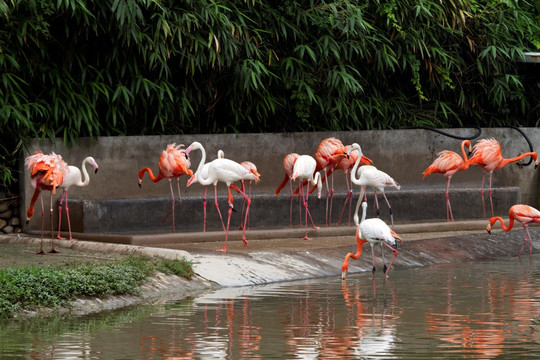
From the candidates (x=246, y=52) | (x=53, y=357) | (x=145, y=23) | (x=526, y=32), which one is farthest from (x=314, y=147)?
(x=53, y=357)

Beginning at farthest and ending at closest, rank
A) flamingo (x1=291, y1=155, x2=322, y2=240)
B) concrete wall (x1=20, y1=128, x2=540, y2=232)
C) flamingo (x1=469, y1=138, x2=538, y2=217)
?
flamingo (x1=469, y1=138, x2=538, y2=217) → concrete wall (x1=20, y1=128, x2=540, y2=232) → flamingo (x1=291, y1=155, x2=322, y2=240)

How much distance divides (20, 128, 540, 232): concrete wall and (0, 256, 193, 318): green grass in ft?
11.2

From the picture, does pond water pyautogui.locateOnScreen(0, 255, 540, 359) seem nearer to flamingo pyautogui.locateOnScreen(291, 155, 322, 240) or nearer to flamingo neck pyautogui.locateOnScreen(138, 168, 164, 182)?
flamingo pyautogui.locateOnScreen(291, 155, 322, 240)

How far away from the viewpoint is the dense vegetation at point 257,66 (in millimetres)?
12609

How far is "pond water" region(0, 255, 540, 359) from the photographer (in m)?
6.20

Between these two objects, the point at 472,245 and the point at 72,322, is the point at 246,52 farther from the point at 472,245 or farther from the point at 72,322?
the point at 72,322

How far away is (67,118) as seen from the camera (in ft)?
42.8

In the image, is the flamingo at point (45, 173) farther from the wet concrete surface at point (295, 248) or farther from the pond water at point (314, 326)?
the pond water at point (314, 326)

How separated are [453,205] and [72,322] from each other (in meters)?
7.64

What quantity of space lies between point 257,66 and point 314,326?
686 cm

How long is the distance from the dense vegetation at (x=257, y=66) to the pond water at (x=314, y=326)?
4778mm

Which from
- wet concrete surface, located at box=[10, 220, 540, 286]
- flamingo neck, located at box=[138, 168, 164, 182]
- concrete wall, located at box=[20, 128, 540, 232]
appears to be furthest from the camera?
concrete wall, located at box=[20, 128, 540, 232]

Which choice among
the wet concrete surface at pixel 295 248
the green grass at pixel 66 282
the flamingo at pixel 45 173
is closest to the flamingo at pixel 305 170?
the wet concrete surface at pixel 295 248

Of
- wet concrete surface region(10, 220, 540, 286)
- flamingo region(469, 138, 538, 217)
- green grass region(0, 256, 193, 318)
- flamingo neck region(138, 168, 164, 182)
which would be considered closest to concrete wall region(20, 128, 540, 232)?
flamingo neck region(138, 168, 164, 182)
